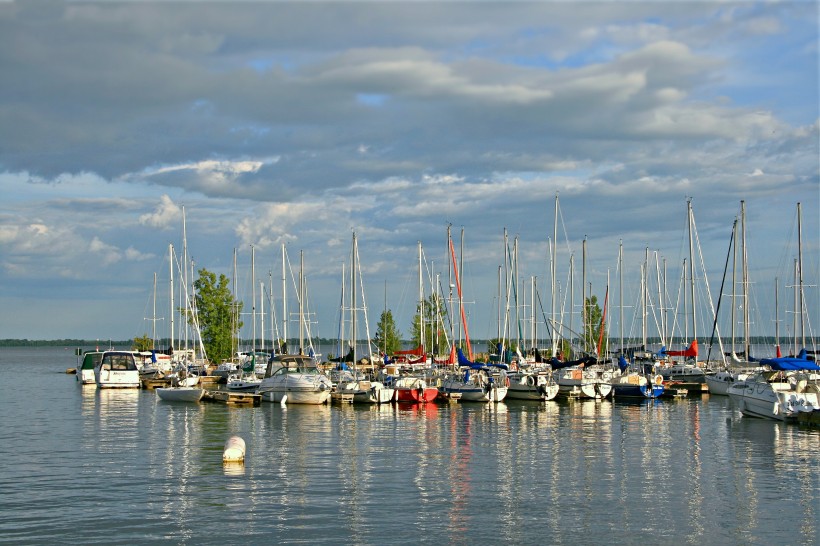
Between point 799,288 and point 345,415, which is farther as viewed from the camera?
point 799,288

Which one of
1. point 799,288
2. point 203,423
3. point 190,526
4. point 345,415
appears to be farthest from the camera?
point 799,288

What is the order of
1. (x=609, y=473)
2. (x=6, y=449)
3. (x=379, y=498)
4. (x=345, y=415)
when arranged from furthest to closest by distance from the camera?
(x=345, y=415)
(x=6, y=449)
(x=609, y=473)
(x=379, y=498)

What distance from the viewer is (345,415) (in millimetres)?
56188

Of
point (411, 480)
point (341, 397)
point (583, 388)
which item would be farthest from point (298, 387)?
point (411, 480)

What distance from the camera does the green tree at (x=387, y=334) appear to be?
136 meters

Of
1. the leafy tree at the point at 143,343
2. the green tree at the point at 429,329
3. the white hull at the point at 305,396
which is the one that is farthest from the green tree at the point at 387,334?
the white hull at the point at 305,396

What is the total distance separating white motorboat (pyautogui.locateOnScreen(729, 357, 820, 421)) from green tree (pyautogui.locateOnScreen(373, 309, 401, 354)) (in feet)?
260

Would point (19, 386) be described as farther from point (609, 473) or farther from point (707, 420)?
point (609, 473)

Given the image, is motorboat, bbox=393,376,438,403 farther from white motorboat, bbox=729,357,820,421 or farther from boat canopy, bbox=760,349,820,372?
boat canopy, bbox=760,349,820,372

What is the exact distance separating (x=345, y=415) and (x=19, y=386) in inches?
2212

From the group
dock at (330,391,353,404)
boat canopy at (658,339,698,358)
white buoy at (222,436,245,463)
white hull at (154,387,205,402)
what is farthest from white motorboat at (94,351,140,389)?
boat canopy at (658,339,698,358)

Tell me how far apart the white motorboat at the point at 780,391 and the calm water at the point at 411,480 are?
1027 mm

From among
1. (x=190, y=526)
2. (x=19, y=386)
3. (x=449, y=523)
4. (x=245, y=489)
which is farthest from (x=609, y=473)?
(x=19, y=386)

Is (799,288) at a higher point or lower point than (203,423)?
higher
